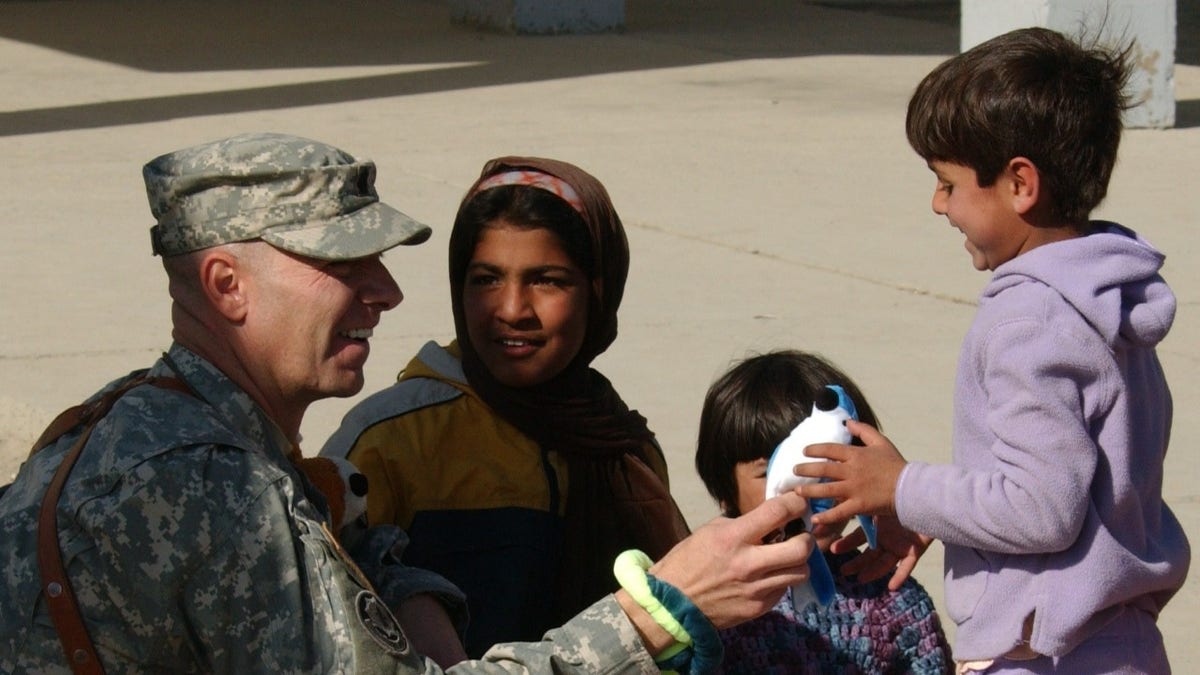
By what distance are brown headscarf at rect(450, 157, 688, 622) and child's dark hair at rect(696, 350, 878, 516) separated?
6.3 inches

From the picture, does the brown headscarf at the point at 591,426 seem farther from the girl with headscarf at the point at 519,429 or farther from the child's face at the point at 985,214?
the child's face at the point at 985,214

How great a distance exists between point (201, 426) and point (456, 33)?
15124 mm

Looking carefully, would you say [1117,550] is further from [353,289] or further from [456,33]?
[456,33]

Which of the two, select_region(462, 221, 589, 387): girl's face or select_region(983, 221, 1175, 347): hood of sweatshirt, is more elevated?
select_region(983, 221, 1175, 347): hood of sweatshirt

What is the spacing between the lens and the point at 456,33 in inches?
673

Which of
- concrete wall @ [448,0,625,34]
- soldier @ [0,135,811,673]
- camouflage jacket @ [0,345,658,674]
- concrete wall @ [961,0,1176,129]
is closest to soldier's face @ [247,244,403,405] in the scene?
soldier @ [0,135,811,673]

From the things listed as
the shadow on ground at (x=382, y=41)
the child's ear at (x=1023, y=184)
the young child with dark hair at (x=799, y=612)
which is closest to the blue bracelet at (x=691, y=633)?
the young child with dark hair at (x=799, y=612)

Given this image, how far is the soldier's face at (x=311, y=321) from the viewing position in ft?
7.98

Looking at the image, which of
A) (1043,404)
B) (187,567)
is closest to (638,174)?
(1043,404)

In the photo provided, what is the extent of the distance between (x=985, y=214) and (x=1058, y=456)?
1.33 feet

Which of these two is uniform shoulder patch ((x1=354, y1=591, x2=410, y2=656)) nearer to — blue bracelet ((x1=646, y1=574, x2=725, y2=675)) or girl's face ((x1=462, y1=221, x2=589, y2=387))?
blue bracelet ((x1=646, y1=574, x2=725, y2=675))

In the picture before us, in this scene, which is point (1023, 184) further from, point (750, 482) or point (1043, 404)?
point (750, 482)

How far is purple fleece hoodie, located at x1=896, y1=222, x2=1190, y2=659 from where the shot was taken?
2510 mm

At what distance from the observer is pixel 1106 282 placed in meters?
2.59
